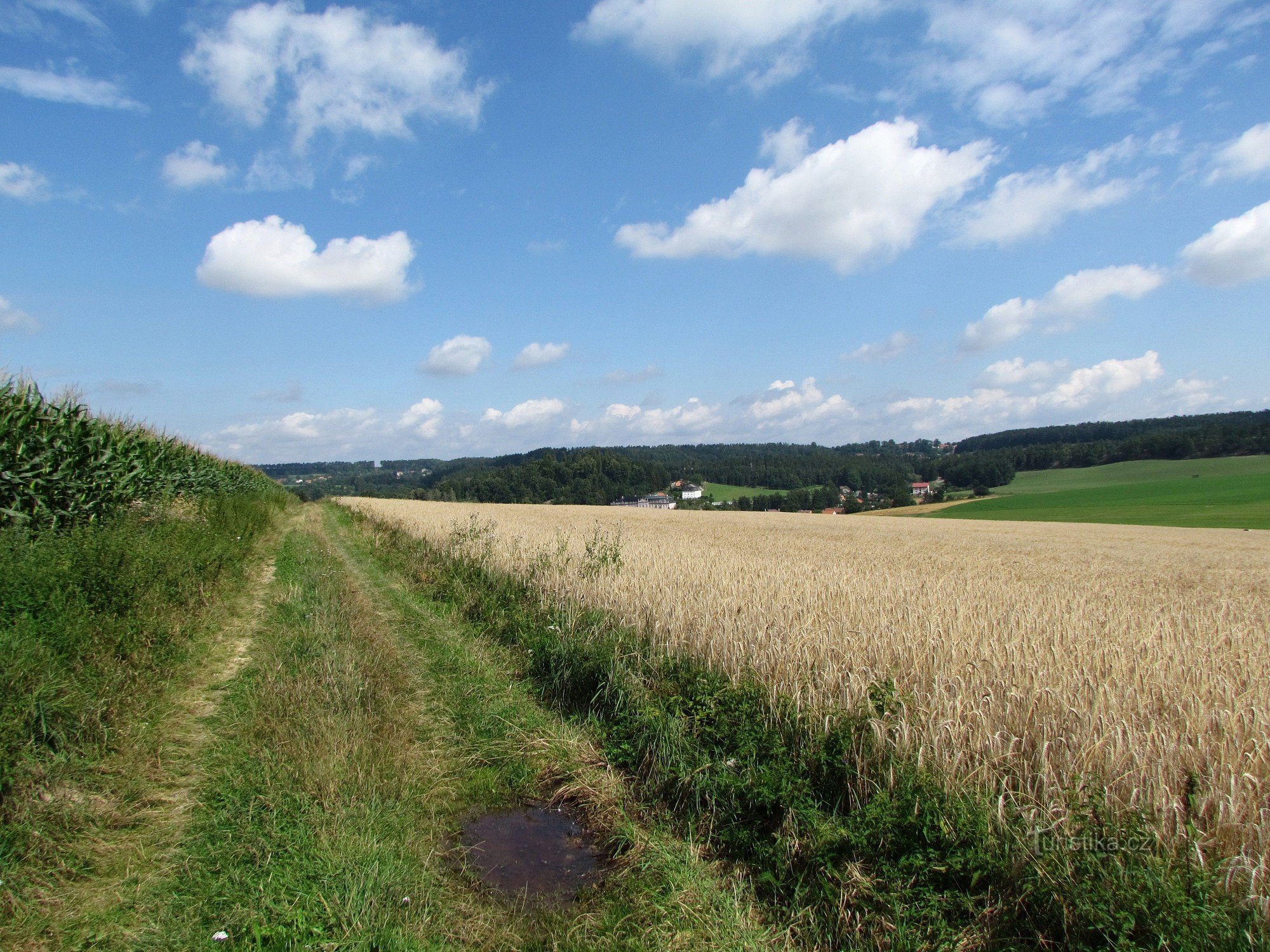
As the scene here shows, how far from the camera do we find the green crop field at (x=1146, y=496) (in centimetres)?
4322

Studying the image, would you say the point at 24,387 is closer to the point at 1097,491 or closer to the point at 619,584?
the point at 619,584

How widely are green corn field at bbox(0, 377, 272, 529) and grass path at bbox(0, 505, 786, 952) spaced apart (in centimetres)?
546

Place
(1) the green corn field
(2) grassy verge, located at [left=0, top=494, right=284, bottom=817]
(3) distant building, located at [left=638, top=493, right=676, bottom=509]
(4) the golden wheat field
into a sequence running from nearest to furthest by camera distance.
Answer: (4) the golden wheat field → (2) grassy verge, located at [left=0, top=494, right=284, bottom=817] → (1) the green corn field → (3) distant building, located at [left=638, top=493, right=676, bottom=509]

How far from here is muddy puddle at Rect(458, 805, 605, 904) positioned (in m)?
3.99

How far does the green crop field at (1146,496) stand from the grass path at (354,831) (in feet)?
150

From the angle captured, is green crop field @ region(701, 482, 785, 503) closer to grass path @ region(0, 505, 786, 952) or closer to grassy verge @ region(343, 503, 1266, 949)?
grass path @ region(0, 505, 786, 952)

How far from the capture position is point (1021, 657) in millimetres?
5172

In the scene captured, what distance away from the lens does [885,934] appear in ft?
10.7

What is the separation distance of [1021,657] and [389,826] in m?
5.05

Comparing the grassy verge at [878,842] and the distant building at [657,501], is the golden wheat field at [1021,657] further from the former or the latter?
the distant building at [657,501]

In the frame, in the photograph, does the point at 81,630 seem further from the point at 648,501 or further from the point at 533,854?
the point at 648,501

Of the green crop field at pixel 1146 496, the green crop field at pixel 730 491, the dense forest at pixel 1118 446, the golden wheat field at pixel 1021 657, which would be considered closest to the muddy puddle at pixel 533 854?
the golden wheat field at pixel 1021 657

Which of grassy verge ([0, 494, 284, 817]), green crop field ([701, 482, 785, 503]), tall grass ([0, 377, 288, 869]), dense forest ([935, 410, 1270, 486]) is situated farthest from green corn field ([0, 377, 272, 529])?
dense forest ([935, 410, 1270, 486])

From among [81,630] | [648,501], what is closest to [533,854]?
[81,630]
